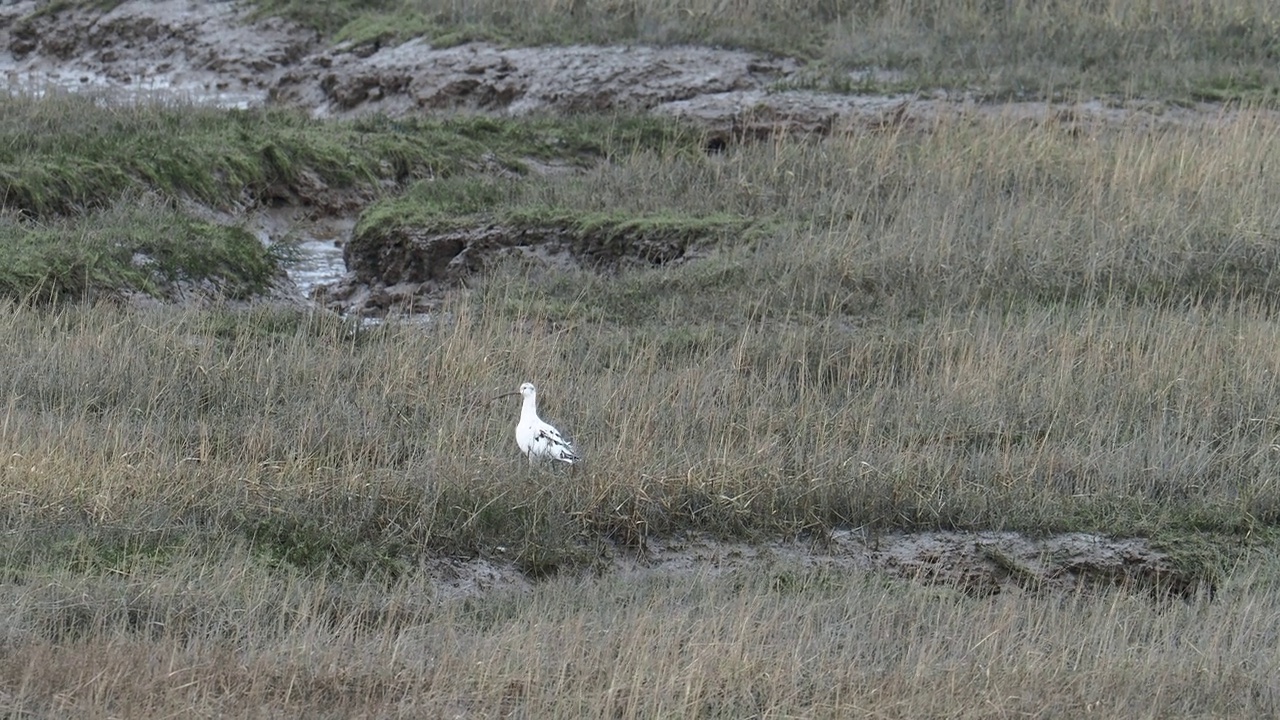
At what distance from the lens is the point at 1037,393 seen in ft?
31.8

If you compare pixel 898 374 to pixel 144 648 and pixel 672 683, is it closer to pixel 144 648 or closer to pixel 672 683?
pixel 672 683

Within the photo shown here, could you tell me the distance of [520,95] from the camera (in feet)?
57.2

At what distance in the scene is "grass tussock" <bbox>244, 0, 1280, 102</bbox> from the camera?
17.5 meters

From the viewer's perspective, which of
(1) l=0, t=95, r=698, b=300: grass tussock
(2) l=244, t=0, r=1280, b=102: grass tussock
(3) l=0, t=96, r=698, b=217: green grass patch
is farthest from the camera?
(2) l=244, t=0, r=1280, b=102: grass tussock

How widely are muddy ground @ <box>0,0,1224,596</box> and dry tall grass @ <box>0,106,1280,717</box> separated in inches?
8.9

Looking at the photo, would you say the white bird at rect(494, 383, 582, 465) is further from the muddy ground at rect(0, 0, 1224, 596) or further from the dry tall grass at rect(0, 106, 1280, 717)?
the muddy ground at rect(0, 0, 1224, 596)

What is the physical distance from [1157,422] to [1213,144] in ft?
20.5

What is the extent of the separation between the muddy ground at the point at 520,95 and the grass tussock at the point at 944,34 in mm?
351

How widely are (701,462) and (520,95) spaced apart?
10.0m

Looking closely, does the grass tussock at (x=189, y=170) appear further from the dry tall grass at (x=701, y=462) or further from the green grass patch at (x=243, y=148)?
the dry tall grass at (x=701, y=462)

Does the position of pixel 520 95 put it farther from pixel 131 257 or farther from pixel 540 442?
pixel 540 442

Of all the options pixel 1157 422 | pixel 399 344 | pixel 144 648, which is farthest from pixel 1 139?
pixel 1157 422

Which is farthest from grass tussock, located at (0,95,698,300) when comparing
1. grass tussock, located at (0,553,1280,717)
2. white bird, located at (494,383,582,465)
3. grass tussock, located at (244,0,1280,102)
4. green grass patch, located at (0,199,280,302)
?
grass tussock, located at (0,553,1280,717)

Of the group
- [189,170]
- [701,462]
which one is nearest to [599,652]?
[701,462]
